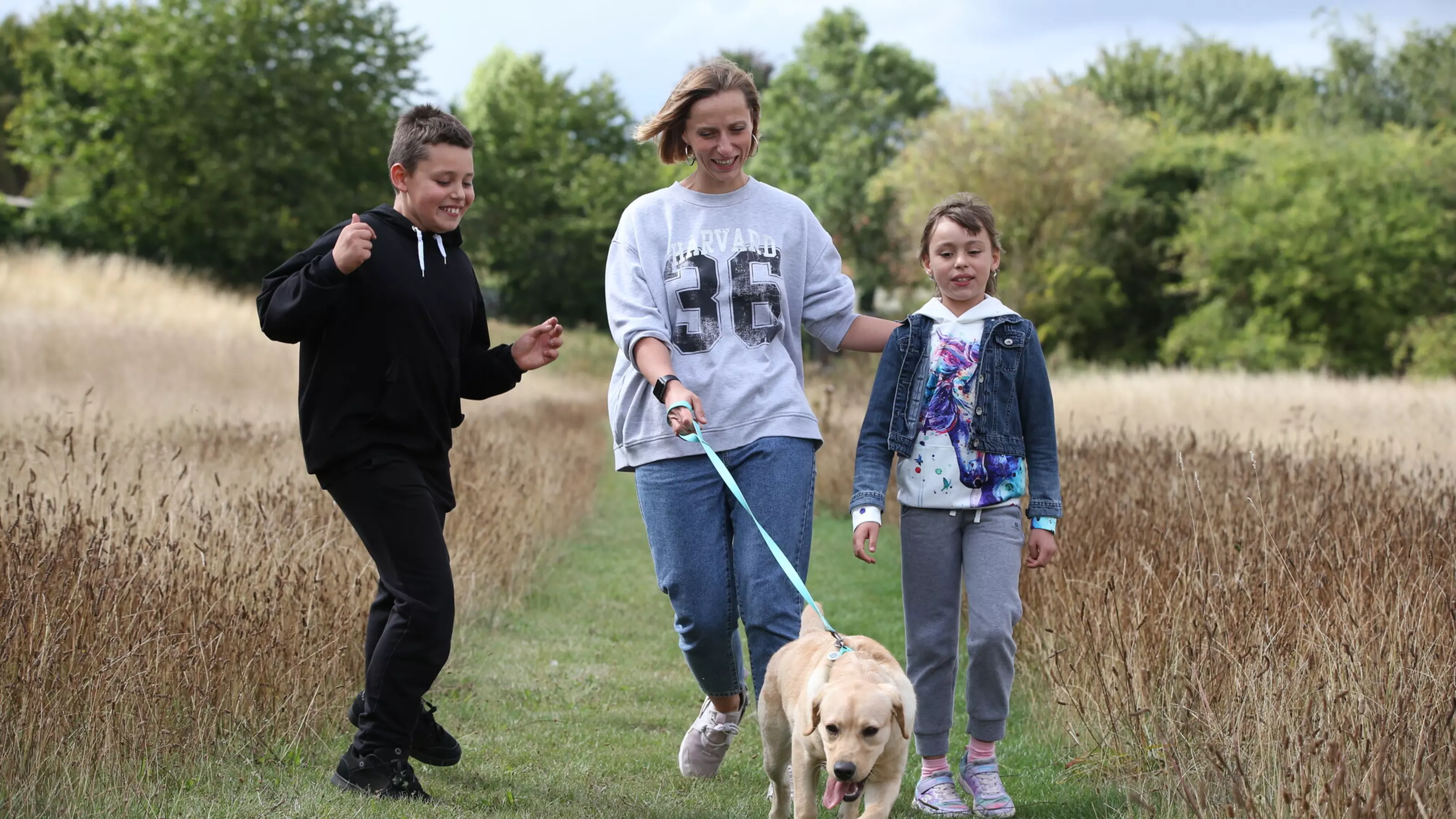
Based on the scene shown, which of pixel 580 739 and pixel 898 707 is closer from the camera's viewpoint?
pixel 898 707

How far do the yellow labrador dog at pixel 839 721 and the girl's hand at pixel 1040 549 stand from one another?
692 millimetres

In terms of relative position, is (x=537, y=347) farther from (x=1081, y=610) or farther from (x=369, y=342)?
(x=1081, y=610)

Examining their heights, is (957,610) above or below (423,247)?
below

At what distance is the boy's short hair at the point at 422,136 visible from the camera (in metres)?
4.19

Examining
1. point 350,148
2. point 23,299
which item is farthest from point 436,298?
point 350,148

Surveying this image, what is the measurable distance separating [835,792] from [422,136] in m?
2.37

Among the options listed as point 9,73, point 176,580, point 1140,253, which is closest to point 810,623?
point 176,580

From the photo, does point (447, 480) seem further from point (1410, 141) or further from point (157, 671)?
point (1410, 141)

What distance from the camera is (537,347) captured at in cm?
462

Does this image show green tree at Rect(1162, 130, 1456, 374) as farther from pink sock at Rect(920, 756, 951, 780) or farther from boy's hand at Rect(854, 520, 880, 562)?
boy's hand at Rect(854, 520, 880, 562)

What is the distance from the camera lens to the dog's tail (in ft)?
12.8

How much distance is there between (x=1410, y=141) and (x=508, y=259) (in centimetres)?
3215

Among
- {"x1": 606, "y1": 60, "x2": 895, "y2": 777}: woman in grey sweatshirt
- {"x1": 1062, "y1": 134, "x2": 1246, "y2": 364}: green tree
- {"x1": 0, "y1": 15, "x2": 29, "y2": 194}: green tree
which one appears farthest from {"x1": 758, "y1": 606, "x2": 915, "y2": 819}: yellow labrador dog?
{"x1": 0, "y1": 15, "x2": 29, "y2": 194}: green tree

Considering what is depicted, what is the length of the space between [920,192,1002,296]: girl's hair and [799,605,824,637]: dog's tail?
126 centimetres
